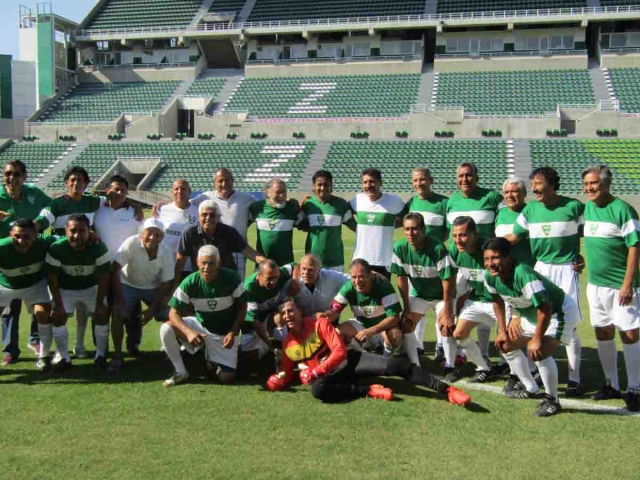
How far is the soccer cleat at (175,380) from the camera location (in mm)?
6238

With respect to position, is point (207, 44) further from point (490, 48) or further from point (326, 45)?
point (490, 48)

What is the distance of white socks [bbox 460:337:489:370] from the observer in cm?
631

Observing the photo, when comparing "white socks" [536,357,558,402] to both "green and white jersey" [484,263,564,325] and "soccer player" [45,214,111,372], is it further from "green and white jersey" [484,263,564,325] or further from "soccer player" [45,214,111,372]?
"soccer player" [45,214,111,372]

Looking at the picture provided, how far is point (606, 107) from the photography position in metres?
31.3

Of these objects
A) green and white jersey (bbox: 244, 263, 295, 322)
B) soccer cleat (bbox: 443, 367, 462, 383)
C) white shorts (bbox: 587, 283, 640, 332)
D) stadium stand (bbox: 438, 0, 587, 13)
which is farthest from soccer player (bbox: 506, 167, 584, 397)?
stadium stand (bbox: 438, 0, 587, 13)

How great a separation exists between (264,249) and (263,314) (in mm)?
1127

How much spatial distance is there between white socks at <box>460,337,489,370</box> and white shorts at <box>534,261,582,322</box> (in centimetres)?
105

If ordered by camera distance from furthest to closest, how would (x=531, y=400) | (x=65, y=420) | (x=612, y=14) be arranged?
1. (x=612, y=14)
2. (x=531, y=400)
3. (x=65, y=420)

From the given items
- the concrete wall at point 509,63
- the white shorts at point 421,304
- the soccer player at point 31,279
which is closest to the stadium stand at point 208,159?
the concrete wall at point 509,63

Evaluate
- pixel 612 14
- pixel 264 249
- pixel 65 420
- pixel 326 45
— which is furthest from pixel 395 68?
pixel 65 420

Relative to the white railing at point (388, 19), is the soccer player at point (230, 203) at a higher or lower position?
lower

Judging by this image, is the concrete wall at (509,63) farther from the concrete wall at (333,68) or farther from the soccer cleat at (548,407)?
the soccer cleat at (548,407)

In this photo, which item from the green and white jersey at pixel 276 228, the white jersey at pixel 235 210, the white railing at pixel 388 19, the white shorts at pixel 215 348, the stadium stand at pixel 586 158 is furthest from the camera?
Result: the white railing at pixel 388 19

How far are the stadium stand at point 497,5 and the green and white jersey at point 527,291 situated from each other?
36693 mm
